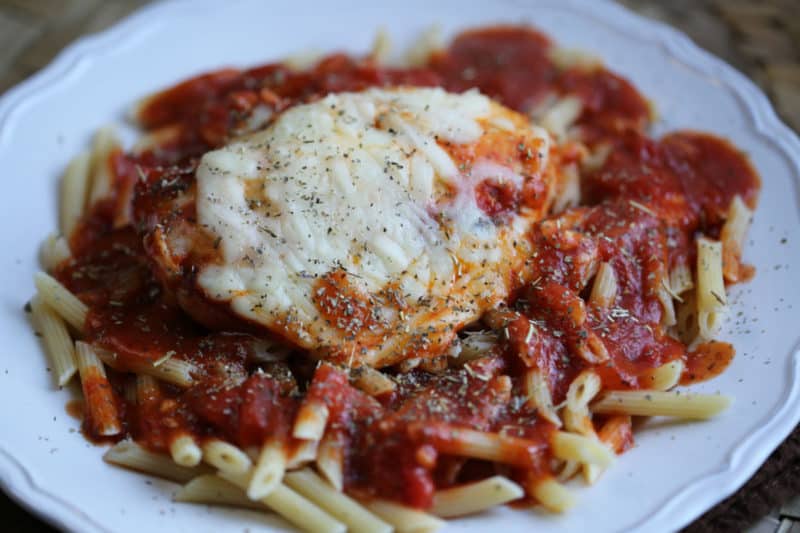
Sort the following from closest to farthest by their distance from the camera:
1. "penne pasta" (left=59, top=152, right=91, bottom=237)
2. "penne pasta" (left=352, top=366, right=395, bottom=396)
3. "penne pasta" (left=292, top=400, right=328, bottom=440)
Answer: "penne pasta" (left=292, top=400, right=328, bottom=440) → "penne pasta" (left=352, top=366, right=395, bottom=396) → "penne pasta" (left=59, top=152, right=91, bottom=237)

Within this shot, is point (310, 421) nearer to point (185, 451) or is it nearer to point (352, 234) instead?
point (185, 451)

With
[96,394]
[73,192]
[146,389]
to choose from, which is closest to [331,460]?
[146,389]

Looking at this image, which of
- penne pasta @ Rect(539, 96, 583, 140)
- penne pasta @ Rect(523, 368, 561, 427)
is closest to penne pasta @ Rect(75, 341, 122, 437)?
penne pasta @ Rect(523, 368, 561, 427)

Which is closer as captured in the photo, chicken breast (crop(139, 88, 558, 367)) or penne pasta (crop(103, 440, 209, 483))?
penne pasta (crop(103, 440, 209, 483))

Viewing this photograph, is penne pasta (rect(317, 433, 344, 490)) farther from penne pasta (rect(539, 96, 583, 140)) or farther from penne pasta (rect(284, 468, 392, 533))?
penne pasta (rect(539, 96, 583, 140))

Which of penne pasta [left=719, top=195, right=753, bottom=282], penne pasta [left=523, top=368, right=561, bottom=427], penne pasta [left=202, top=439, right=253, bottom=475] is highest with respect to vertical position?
penne pasta [left=719, top=195, right=753, bottom=282]
